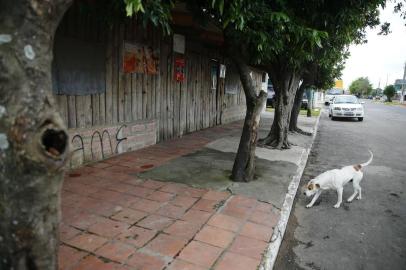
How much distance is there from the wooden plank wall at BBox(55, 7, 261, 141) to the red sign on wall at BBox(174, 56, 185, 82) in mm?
177

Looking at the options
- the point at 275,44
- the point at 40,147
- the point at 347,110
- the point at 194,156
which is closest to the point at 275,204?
the point at 275,44

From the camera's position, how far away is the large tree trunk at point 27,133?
5.11ft

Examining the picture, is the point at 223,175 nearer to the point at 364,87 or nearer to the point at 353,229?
the point at 353,229

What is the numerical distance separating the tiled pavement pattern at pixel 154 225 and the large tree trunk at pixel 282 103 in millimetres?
4460

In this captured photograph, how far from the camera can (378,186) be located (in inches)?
254

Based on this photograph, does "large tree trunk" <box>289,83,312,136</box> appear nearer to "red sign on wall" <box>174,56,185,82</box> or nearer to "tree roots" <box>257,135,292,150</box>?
"tree roots" <box>257,135,292,150</box>

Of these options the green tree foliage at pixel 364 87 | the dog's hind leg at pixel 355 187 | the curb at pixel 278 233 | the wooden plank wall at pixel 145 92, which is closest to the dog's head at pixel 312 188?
the curb at pixel 278 233

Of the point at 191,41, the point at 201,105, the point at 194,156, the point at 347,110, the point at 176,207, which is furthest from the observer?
the point at 347,110

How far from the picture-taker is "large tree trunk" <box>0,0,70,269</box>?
1.56 metres

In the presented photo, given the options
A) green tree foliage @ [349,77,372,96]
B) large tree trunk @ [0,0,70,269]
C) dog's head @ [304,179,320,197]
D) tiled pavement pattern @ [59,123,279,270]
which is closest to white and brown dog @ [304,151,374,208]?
dog's head @ [304,179,320,197]

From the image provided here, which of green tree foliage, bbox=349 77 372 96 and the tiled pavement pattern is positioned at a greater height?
green tree foliage, bbox=349 77 372 96

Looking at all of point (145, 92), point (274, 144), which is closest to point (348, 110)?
point (274, 144)

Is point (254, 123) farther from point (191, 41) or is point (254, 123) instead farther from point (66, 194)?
point (191, 41)

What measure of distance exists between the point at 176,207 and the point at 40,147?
116 inches
